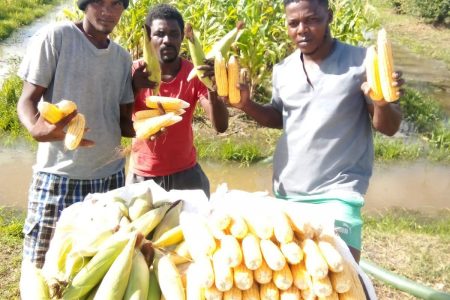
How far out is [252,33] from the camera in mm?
7336

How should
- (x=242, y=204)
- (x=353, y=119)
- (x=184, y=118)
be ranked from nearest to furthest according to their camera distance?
(x=242, y=204) → (x=353, y=119) → (x=184, y=118)

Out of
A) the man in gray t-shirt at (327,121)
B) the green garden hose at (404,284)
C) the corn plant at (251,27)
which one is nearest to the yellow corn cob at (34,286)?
the man in gray t-shirt at (327,121)

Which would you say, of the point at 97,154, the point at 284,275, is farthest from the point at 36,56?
the point at 284,275

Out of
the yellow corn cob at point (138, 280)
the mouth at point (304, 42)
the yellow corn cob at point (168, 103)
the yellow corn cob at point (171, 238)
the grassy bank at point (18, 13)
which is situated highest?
Result: the mouth at point (304, 42)

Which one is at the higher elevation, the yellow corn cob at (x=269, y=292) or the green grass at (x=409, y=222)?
the yellow corn cob at (x=269, y=292)

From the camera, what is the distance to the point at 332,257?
1639 millimetres

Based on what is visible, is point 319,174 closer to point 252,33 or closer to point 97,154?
point 97,154

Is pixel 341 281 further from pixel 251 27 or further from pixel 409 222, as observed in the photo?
pixel 251 27

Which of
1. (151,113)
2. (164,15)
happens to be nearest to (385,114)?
(151,113)

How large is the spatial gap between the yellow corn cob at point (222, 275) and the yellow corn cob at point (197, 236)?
6 centimetres

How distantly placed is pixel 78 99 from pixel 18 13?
1516 cm

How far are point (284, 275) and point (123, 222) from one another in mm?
663

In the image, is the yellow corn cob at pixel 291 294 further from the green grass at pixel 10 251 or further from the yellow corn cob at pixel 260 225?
the green grass at pixel 10 251

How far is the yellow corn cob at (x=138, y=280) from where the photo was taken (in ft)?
5.60
